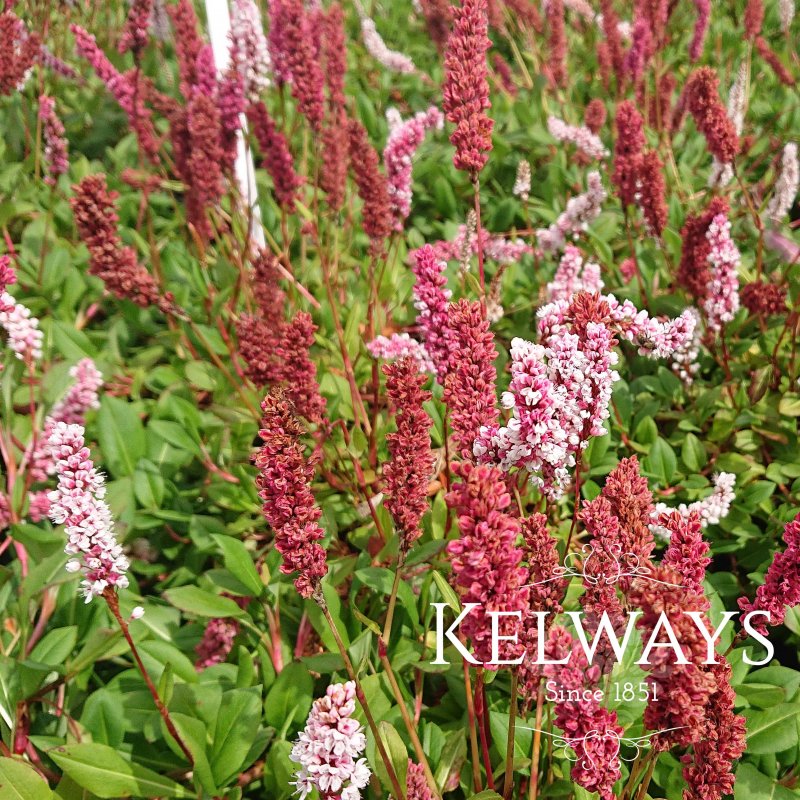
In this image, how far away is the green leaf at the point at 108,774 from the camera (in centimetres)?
186

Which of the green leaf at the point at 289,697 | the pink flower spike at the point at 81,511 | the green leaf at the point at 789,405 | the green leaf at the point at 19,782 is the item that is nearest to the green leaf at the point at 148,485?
the green leaf at the point at 289,697

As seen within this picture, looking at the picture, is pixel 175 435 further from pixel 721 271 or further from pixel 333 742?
pixel 721 271

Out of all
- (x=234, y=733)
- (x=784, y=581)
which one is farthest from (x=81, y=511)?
(x=784, y=581)

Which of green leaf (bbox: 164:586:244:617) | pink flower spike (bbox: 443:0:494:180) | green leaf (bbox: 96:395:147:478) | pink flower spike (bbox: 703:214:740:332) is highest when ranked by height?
pink flower spike (bbox: 443:0:494:180)

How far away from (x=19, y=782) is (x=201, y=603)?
62 cm

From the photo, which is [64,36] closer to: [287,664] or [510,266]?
Answer: [510,266]

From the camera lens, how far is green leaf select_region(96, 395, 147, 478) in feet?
9.62

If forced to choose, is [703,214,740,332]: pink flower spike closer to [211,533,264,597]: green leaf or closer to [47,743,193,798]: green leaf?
[211,533,264,597]: green leaf

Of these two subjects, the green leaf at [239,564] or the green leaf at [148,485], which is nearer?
the green leaf at [239,564]

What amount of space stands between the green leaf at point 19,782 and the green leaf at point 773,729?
1.63m

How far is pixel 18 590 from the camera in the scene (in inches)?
102

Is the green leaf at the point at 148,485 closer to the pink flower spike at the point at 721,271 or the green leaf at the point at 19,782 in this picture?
the green leaf at the point at 19,782

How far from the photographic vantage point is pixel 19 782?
1831mm

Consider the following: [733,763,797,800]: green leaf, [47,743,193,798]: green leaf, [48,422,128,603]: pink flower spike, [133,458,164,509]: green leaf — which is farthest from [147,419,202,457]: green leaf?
[733,763,797,800]: green leaf
